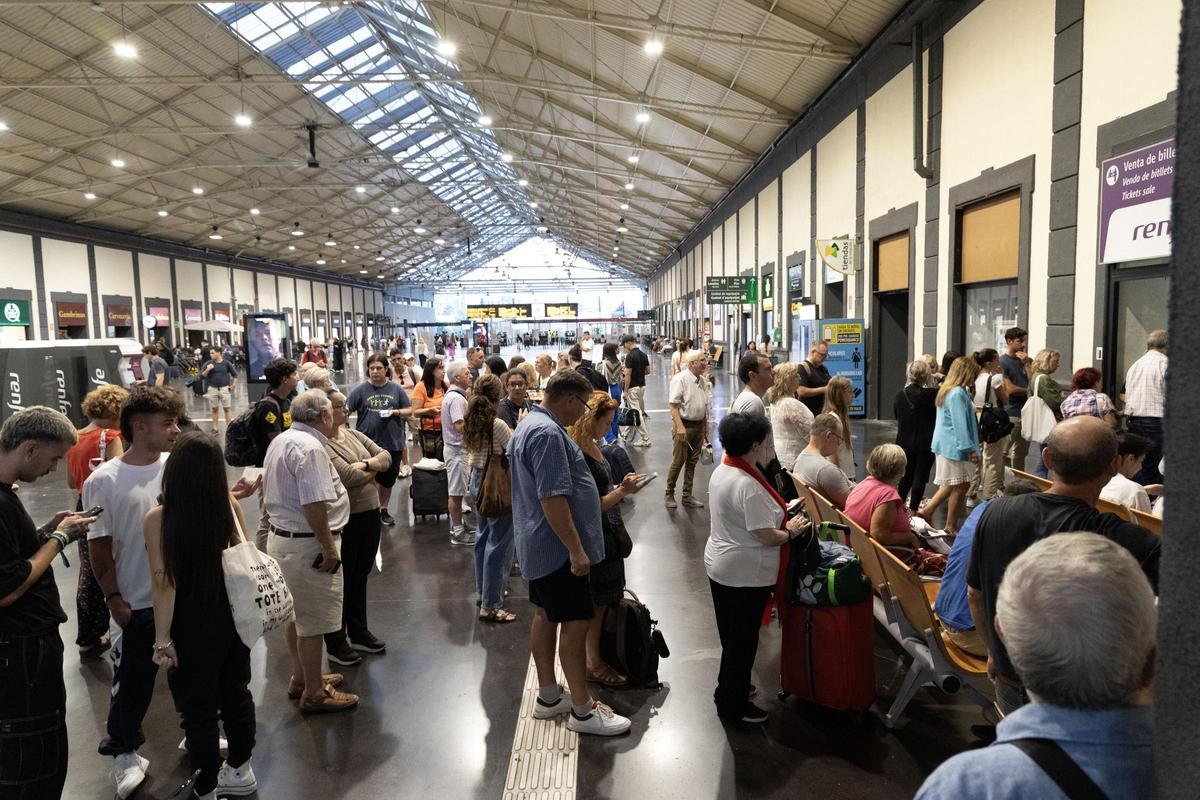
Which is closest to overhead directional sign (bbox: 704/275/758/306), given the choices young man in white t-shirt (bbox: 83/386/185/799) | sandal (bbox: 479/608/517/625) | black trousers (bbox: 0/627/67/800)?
sandal (bbox: 479/608/517/625)

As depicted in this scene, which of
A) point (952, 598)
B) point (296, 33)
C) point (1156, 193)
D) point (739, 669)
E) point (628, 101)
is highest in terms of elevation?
point (296, 33)

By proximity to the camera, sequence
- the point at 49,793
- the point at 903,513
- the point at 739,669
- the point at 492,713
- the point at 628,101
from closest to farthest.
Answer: the point at 49,793, the point at 739,669, the point at 492,713, the point at 903,513, the point at 628,101

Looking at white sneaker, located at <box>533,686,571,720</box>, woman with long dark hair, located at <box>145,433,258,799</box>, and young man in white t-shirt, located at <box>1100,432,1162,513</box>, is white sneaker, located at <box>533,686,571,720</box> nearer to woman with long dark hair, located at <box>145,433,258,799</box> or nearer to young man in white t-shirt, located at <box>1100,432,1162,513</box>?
woman with long dark hair, located at <box>145,433,258,799</box>

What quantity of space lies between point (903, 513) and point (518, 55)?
1637 centimetres

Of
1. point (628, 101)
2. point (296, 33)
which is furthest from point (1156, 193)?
point (296, 33)

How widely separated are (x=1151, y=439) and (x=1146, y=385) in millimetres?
439

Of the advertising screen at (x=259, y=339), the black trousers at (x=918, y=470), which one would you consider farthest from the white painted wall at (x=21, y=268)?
the black trousers at (x=918, y=470)

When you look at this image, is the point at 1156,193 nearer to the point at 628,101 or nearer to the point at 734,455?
the point at 734,455

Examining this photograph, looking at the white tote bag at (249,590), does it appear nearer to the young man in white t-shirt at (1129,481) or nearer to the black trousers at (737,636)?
the black trousers at (737,636)

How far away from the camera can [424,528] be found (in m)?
7.24

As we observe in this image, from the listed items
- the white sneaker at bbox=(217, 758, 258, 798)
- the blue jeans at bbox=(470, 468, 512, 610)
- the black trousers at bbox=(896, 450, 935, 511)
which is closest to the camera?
the white sneaker at bbox=(217, 758, 258, 798)

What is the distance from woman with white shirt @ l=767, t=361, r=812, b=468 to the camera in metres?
5.50

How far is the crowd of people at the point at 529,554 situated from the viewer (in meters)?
1.17

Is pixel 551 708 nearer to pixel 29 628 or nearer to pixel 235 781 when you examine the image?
pixel 235 781
